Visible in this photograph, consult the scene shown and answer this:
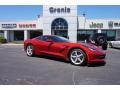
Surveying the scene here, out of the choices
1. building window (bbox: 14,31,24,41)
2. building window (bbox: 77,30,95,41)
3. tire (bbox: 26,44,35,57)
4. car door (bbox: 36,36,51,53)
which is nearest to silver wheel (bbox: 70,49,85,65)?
car door (bbox: 36,36,51,53)

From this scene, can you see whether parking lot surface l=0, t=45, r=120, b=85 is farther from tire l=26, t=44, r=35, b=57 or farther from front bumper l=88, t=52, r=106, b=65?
tire l=26, t=44, r=35, b=57

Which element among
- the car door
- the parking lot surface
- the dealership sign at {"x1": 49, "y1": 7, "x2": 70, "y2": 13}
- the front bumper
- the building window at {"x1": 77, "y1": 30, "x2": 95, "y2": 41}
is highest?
the dealership sign at {"x1": 49, "y1": 7, "x2": 70, "y2": 13}

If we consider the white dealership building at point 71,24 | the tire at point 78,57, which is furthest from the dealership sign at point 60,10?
the tire at point 78,57

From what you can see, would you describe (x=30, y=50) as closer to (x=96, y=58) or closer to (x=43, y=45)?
(x=43, y=45)

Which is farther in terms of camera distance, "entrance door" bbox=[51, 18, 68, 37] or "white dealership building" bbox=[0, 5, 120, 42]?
"entrance door" bbox=[51, 18, 68, 37]

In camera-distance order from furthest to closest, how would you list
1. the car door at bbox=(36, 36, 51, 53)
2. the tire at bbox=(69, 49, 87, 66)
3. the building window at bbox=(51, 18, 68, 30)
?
the building window at bbox=(51, 18, 68, 30) < the car door at bbox=(36, 36, 51, 53) < the tire at bbox=(69, 49, 87, 66)

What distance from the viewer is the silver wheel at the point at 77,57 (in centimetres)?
959

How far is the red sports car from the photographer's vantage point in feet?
31.2

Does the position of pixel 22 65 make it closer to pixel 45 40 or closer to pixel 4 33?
pixel 45 40

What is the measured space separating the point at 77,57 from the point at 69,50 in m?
0.45

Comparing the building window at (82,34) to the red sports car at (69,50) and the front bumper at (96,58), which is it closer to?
the red sports car at (69,50)

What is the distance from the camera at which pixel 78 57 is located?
380 inches

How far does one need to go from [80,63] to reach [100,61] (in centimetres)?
81

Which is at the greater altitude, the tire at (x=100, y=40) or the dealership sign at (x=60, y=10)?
the dealership sign at (x=60, y=10)
